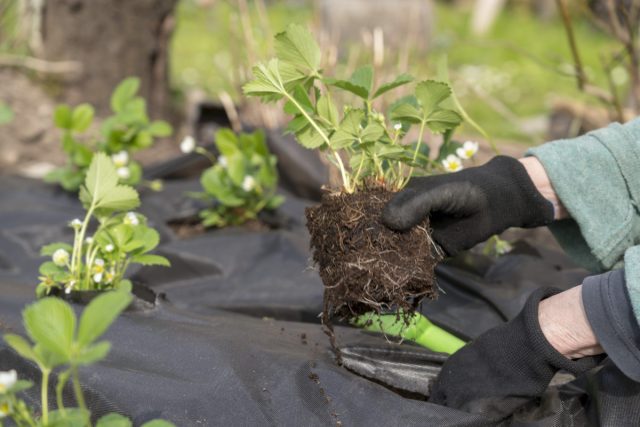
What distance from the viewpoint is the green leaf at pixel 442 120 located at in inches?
53.9

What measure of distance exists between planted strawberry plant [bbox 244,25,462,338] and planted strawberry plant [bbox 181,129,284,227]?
0.75m

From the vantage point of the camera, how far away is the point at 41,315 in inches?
33.1

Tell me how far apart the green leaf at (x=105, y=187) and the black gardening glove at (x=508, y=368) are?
0.71 metres

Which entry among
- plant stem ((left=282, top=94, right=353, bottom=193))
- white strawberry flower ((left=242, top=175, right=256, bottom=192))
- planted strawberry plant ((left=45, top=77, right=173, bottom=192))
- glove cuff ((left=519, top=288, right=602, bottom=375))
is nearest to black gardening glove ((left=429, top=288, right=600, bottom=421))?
glove cuff ((left=519, top=288, right=602, bottom=375))

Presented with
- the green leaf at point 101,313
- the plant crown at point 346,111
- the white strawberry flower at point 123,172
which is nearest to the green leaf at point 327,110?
the plant crown at point 346,111

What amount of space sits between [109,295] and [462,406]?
708 mm

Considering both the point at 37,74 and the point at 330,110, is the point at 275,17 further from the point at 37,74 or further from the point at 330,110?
the point at 330,110

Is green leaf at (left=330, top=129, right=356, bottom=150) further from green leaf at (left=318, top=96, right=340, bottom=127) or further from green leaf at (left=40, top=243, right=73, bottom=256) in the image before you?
green leaf at (left=40, top=243, right=73, bottom=256)

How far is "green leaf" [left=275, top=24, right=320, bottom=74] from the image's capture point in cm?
127

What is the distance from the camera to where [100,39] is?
2998mm

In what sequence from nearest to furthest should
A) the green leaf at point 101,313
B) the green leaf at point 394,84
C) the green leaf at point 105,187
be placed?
the green leaf at point 101,313 < the green leaf at point 394,84 < the green leaf at point 105,187

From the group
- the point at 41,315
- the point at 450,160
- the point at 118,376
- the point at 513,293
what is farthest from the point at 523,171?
the point at 41,315

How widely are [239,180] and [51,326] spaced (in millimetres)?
1279

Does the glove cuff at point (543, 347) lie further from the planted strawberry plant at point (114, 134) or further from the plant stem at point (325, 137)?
the planted strawberry plant at point (114, 134)
